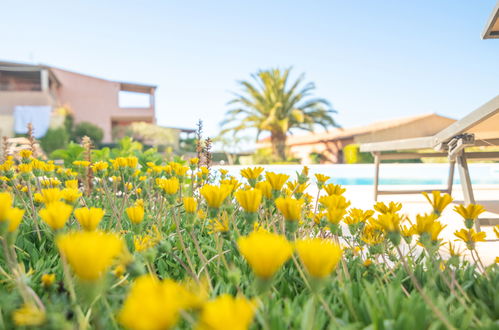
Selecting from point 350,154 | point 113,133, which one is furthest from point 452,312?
point 113,133

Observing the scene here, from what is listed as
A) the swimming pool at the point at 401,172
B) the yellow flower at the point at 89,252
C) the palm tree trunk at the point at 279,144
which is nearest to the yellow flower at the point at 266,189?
the yellow flower at the point at 89,252

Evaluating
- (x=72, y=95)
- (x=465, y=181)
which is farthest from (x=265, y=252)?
(x=72, y=95)

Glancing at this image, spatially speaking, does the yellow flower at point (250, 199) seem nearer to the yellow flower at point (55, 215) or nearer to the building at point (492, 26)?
the yellow flower at point (55, 215)

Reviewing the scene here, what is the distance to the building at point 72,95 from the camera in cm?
1647

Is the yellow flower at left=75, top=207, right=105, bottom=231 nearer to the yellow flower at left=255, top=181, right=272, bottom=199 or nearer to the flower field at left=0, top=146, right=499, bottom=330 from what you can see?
the flower field at left=0, top=146, right=499, bottom=330

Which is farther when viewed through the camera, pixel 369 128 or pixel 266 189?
pixel 369 128

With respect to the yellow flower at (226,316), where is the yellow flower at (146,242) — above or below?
below

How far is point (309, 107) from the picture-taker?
48.1ft

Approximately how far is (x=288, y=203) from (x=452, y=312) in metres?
0.39

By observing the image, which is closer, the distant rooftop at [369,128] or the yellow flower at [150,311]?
the yellow flower at [150,311]

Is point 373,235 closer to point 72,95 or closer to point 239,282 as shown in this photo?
point 239,282

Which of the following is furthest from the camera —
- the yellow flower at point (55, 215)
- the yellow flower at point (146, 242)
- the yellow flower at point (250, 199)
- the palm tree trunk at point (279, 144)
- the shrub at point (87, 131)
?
the shrub at point (87, 131)

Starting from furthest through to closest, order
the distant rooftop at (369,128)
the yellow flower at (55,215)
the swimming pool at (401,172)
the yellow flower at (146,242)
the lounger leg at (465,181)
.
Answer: the distant rooftop at (369,128) → the swimming pool at (401,172) → the lounger leg at (465,181) → the yellow flower at (146,242) → the yellow flower at (55,215)

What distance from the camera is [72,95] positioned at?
1952 cm
